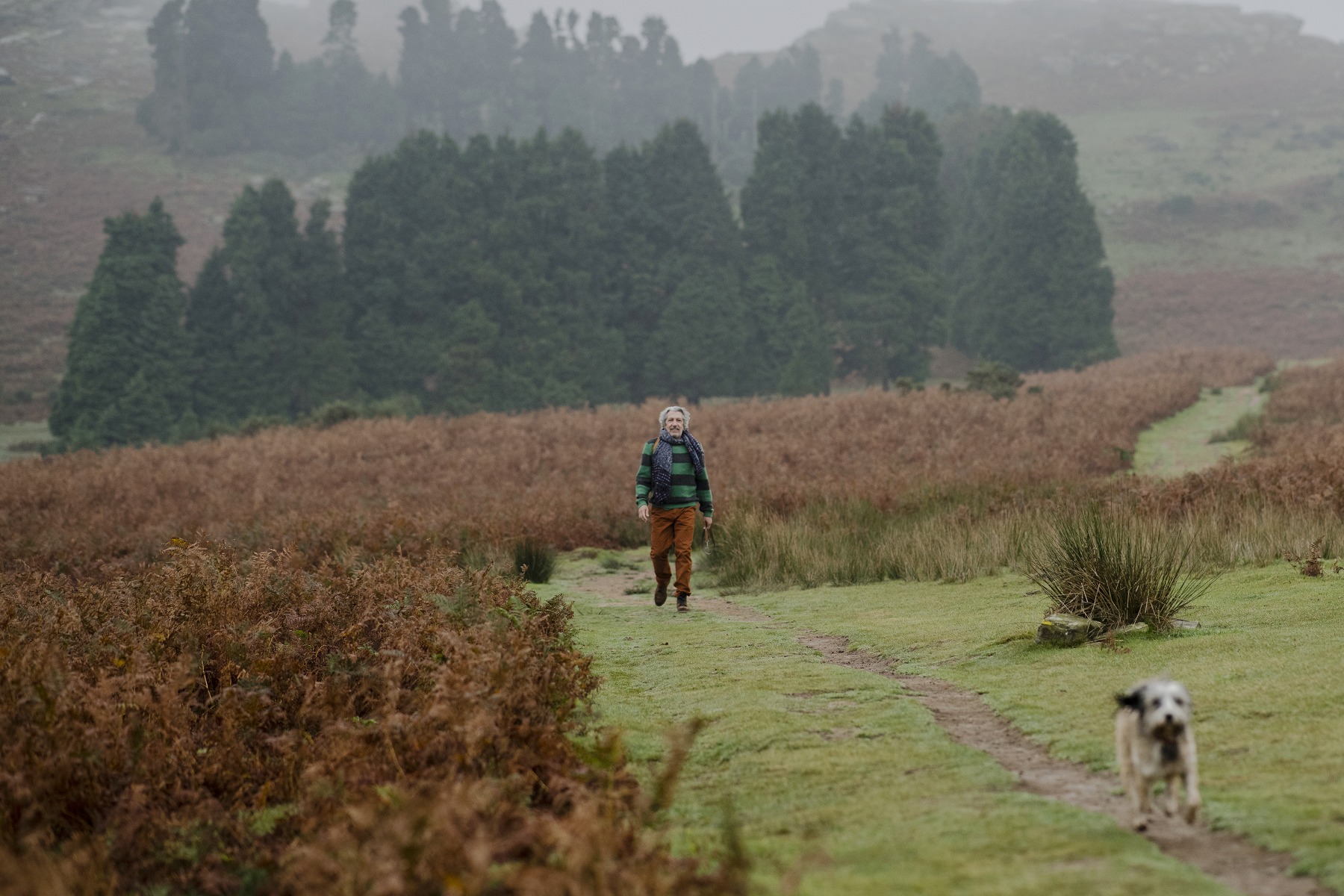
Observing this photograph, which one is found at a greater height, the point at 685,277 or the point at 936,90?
the point at 936,90

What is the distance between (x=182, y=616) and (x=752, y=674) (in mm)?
4112

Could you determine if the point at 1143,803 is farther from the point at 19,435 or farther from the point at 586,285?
the point at 19,435

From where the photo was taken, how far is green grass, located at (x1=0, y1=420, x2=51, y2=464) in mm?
41469

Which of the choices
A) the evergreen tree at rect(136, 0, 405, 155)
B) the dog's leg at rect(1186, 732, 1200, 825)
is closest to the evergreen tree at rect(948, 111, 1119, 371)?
the dog's leg at rect(1186, 732, 1200, 825)

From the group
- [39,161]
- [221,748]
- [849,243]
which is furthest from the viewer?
[39,161]

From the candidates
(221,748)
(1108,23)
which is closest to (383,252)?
(221,748)

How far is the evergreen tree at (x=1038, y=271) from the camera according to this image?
5747 cm

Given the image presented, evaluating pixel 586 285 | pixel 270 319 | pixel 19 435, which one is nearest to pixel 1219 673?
pixel 270 319

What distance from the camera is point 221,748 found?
19.1ft

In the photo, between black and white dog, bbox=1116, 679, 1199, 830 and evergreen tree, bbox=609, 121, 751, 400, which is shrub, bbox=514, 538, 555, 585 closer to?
black and white dog, bbox=1116, 679, 1199, 830

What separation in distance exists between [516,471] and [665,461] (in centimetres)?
1253

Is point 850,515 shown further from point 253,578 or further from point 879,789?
point 879,789

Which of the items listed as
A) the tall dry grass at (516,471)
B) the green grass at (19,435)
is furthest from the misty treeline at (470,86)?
the tall dry grass at (516,471)

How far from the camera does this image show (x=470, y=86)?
111312mm
